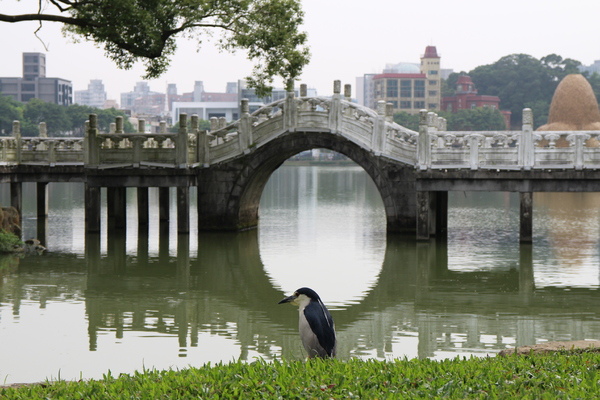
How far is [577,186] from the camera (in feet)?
76.5

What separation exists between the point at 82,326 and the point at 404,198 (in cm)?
1302

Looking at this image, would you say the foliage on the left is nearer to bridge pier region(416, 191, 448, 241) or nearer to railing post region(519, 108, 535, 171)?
bridge pier region(416, 191, 448, 241)

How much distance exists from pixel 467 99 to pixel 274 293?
11032cm

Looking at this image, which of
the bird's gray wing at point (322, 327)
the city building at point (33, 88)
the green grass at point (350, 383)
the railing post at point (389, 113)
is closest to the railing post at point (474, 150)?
the railing post at point (389, 113)

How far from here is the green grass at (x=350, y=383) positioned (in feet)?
24.4

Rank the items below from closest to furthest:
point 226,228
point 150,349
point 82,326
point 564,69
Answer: point 150,349, point 82,326, point 226,228, point 564,69

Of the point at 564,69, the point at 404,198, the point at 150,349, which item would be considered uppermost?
the point at 564,69

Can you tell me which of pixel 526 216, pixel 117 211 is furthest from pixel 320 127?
pixel 117 211

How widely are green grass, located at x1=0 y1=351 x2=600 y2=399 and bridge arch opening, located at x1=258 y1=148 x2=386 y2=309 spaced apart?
28.0ft

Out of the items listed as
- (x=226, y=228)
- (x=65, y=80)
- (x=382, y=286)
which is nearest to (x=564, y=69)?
(x=65, y=80)

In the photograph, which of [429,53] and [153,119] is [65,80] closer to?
[153,119]

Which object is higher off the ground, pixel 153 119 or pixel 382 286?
pixel 153 119

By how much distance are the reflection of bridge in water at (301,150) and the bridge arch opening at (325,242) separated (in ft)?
5.47

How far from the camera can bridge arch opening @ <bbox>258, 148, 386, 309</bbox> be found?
19.6 meters
